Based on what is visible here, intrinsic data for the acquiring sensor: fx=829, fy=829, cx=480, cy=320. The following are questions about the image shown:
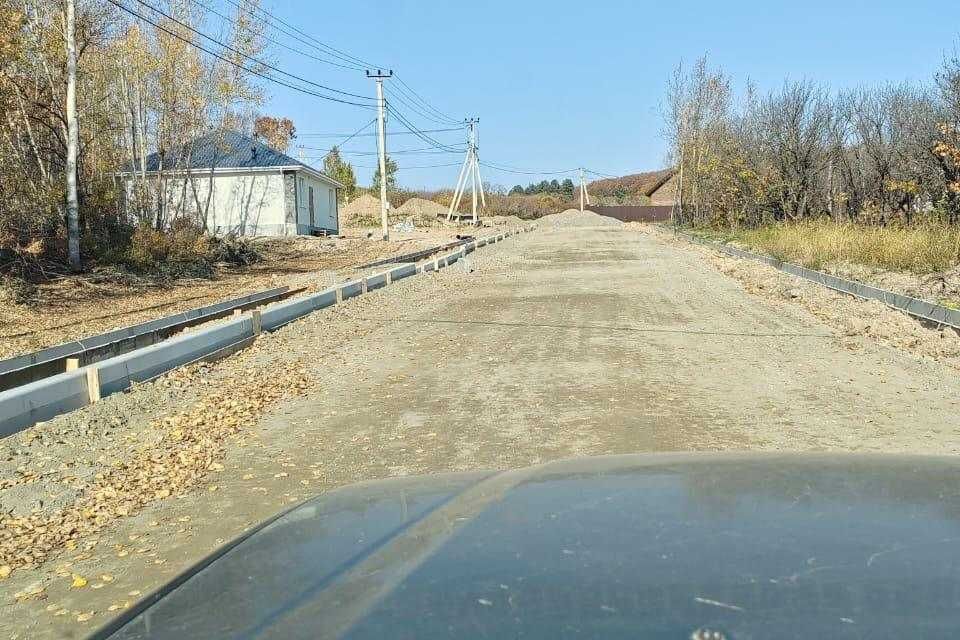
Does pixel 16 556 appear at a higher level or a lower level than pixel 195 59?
lower

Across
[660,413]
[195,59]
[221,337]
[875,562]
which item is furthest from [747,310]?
[195,59]

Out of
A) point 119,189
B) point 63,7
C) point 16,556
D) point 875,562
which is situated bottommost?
point 16,556

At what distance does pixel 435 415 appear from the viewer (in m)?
7.25

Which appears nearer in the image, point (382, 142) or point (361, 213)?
point (382, 142)

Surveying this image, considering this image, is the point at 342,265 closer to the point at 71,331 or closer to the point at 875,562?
the point at 71,331

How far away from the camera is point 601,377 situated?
870 cm

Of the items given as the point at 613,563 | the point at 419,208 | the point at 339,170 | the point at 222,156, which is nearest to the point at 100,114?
the point at 222,156

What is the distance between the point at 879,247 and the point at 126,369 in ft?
52.2

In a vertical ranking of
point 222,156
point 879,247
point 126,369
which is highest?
point 222,156

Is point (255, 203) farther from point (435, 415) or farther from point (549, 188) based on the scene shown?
point (549, 188)

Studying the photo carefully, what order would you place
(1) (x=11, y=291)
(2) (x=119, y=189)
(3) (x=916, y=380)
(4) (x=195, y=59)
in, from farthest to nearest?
(4) (x=195, y=59) < (2) (x=119, y=189) < (1) (x=11, y=291) < (3) (x=916, y=380)

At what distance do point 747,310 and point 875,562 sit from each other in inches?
490

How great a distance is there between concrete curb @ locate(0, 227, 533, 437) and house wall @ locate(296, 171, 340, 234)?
29.6 meters

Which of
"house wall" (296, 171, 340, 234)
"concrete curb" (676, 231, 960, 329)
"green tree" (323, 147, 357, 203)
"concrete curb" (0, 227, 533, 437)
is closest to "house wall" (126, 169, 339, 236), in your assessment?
"house wall" (296, 171, 340, 234)
